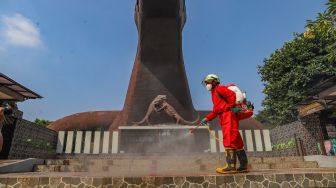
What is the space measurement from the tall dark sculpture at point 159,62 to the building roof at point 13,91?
4900 millimetres

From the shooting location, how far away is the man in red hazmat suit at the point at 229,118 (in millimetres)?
3912

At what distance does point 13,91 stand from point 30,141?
7.09ft

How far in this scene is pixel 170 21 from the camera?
13172 mm

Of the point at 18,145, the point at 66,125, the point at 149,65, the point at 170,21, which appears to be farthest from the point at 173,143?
the point at 66,125

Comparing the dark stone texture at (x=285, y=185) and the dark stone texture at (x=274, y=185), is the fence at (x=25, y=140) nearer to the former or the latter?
the dark stone texture at (x=274, y=185)

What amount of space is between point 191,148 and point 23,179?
8.26 m

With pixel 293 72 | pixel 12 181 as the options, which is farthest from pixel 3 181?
pixel 293 72

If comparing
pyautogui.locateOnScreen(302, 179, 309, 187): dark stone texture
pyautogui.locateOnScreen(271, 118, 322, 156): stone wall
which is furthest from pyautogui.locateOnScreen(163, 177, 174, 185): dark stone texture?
pyautogui.locateOnScreen(271, 118, 322, 156): stone wall

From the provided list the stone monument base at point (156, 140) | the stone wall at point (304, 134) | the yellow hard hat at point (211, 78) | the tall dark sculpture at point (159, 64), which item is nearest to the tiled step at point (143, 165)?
the yellow hard hat at point (211, 78)

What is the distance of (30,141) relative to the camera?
9.26 metres

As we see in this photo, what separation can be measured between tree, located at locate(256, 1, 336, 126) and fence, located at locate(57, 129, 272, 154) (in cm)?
751

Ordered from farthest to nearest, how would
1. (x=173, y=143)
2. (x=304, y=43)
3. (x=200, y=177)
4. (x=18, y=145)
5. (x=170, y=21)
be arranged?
(x=304, y=43) → (x=170, y=21) → (x=173, y=143) → (x=18, y=145) → (x=200, y=177)

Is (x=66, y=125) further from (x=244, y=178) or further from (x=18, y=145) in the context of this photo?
(x=244, y=178)

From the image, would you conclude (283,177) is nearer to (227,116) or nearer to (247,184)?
(247,184)
